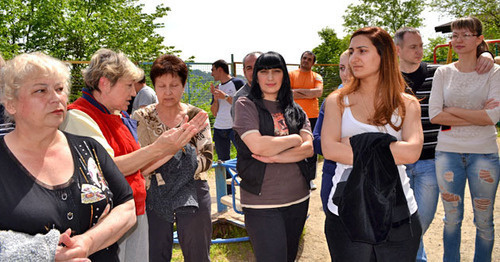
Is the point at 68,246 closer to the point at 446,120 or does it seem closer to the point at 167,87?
the point at 167,87

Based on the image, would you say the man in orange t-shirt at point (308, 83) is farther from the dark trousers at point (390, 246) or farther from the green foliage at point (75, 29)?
the green foliage at point (75, 29)

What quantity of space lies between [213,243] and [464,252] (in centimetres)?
272

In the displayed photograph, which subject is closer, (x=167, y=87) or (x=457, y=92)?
(x=167, y=87)

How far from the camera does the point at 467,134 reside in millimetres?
2934

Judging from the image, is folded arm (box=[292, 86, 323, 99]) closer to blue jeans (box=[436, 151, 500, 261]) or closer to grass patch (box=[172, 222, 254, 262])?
grass patch (box=[172, 222, 254, 262])

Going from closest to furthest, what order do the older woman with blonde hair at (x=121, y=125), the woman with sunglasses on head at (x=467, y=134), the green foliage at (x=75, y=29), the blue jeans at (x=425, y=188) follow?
1. the older woman with blonde hair at (x=121, y=125)
2. the woman with sunglasses on head at (x=467, y=134)
3. the blue jeans at (x=425, y=188)
4. the green foliage at (x=75, y=29)

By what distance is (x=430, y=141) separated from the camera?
3104 mm

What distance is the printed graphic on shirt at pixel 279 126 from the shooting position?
265 cm

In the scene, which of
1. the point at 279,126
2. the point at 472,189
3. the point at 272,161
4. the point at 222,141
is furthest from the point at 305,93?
the point at 272,161

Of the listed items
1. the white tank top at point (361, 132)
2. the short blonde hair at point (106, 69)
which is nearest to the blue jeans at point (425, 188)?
the white tank top at point (361, 132)

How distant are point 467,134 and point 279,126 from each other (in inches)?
62.0

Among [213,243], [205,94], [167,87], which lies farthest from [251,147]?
[205,94]

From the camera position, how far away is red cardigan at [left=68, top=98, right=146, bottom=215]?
6.88 ft

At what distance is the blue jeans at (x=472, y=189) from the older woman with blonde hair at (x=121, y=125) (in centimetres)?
209
